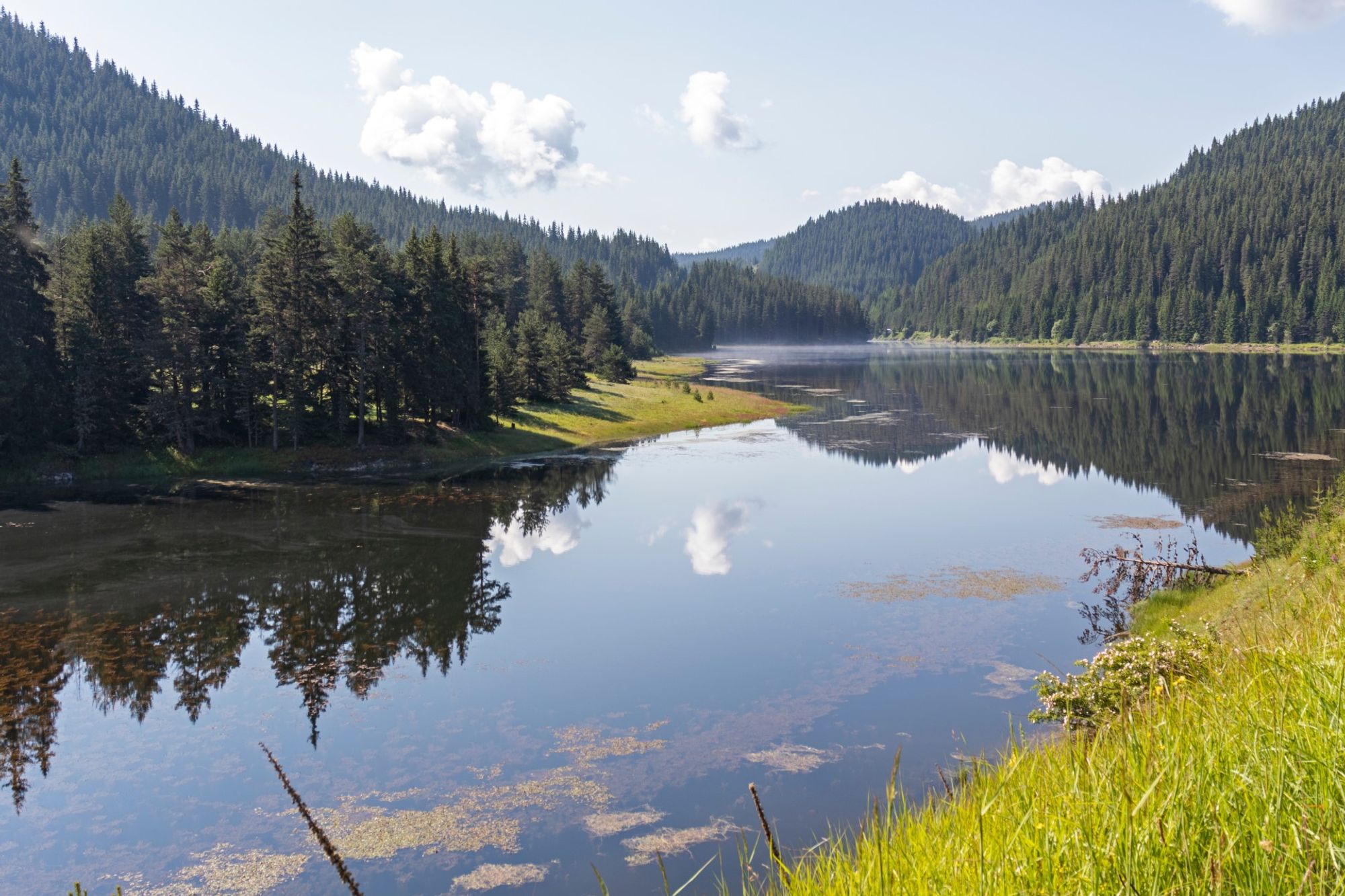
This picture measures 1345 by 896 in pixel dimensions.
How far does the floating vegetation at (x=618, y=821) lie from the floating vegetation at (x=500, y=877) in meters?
1.31

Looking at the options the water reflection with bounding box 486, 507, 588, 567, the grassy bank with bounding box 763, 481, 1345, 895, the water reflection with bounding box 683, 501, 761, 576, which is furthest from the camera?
the water reflection with bounding box 486, 507, 588, 567

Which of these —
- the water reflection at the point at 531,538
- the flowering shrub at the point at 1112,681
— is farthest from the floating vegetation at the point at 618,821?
the water reflection at the point at 531,538

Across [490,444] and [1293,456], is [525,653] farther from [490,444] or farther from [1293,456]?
[1293,456]

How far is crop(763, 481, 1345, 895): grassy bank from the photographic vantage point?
4242 mm

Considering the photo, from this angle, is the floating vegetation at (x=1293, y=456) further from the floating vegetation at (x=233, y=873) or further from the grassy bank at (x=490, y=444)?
the floating vegetation at (x=233, y=873)

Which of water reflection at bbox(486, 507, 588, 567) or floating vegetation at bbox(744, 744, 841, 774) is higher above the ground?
water reflection at bbox(486, 507, 588, 567)

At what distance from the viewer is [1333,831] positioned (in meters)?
4.27

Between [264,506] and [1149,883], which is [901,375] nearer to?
[264,506]

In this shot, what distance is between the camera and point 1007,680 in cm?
2138

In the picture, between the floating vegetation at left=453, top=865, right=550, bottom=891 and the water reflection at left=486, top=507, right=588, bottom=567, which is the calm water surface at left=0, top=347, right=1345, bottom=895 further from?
the water reflection at left=486, top=507, right=588, bottom=567

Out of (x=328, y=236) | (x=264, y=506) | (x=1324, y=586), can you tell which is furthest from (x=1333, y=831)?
(x=328, y=236)

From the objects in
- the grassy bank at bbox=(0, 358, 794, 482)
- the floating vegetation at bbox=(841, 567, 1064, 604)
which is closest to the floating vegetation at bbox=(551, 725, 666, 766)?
the floating vegetation at bbox=(841, 567, 1064, 604)

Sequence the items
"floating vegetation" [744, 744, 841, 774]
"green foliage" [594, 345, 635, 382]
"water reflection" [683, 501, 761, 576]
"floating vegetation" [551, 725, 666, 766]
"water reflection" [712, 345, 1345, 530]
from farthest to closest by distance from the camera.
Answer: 1. "green foliage" [594, 345, 635, 382]
2. "water reflection" [712, 345, 1345, 530]
3. "water reflection" [683, 501, 761, 576]
4. "floating vegetation" [551, 725, 666, 766]
5. "floating vegetation" [744, 744, 841, 774]

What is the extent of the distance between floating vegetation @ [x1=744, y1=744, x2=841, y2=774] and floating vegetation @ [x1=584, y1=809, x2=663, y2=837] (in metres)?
2.74
